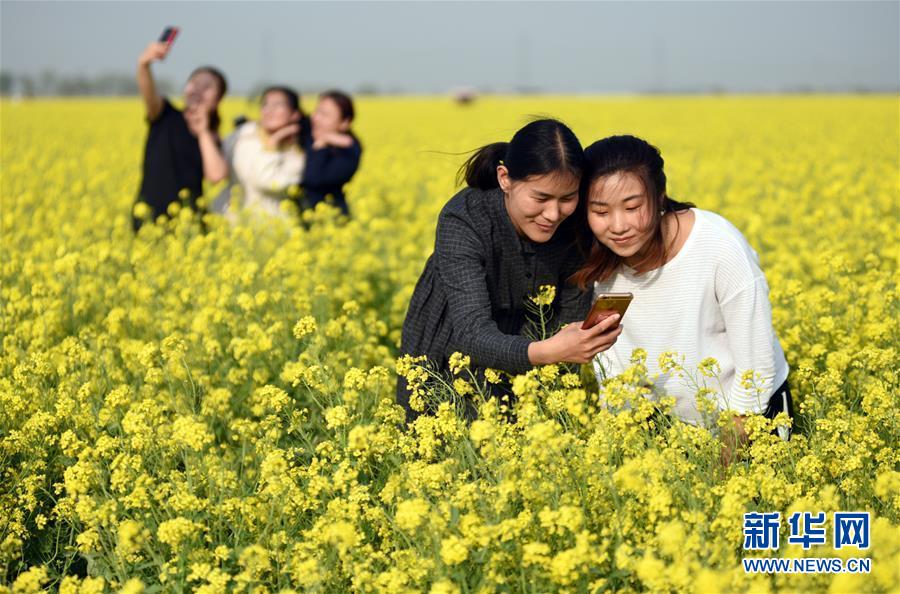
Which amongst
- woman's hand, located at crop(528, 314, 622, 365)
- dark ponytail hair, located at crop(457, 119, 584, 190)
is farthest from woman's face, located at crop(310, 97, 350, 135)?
woman's hand, located at crop(528, 314, 622, 365)

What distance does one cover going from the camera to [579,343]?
8.77ft

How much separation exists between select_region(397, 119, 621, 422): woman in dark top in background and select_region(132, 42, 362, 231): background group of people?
3.50 metres

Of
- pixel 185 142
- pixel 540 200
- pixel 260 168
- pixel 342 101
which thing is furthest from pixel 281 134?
pixel 540 200

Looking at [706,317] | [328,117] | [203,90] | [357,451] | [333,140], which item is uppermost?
[203,90]

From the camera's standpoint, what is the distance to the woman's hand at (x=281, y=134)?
659 cm

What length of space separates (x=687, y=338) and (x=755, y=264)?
1.13 ft

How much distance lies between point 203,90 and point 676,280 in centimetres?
452

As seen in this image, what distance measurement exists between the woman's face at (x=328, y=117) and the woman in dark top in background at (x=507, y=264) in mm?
3498

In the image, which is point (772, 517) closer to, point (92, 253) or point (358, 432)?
point (358, 432)

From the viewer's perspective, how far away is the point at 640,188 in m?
2.95

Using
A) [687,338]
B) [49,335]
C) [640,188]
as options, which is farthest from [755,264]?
[49,335]

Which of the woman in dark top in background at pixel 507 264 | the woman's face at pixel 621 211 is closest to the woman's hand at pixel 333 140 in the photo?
the woman in dark top in background at pixel 507 264

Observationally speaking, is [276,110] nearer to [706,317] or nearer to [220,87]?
[220,87]

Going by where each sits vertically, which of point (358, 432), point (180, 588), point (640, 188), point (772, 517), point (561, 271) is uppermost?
point (640, 188)
